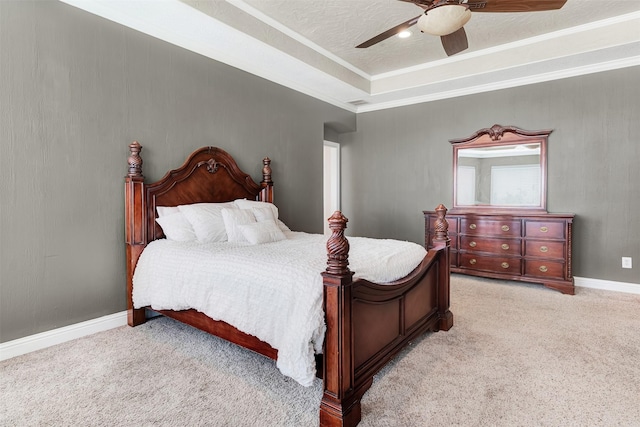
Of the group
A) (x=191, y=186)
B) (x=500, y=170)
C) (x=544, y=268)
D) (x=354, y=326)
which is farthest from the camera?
(x=500, y=170)

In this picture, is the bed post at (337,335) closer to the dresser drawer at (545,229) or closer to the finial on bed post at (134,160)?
the finial on bed post at (134,160)

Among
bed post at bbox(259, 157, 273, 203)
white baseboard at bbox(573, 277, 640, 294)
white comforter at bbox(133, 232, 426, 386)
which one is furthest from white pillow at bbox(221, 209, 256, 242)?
white baseboard at bbox(573, 277, 640, 294)

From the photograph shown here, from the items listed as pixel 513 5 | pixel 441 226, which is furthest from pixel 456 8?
pixel 441 226

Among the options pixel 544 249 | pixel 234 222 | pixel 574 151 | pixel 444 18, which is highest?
pixel 444 18

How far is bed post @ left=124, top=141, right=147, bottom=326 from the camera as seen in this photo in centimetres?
281

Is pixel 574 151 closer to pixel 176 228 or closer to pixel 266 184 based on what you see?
pixel 266 184

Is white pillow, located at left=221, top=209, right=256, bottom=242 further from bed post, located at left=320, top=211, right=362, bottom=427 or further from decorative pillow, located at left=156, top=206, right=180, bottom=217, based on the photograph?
bed post, located at left=320, top=211, right=362, bottom=427

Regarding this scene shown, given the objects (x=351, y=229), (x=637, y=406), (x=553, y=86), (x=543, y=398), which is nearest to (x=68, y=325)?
(x=543, y=398)

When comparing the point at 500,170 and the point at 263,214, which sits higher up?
the point at 500,170

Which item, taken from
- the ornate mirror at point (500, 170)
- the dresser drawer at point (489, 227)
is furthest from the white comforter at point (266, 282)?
the ornate mirror at point (500, 170)

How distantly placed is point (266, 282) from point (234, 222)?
131 cm

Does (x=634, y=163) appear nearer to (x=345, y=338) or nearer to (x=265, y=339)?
(x=345, y=338)

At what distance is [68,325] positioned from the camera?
8.43ft

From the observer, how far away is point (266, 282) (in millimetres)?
1846
